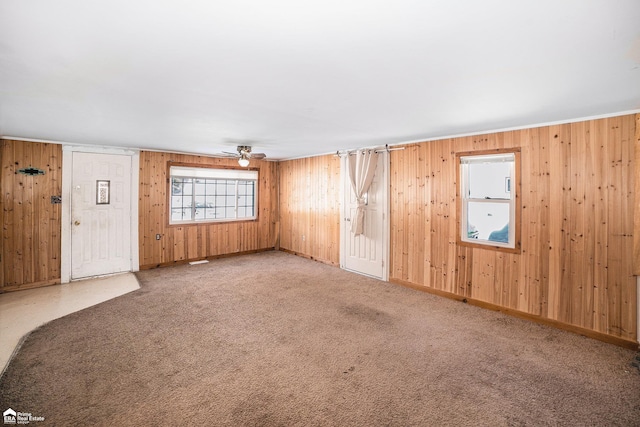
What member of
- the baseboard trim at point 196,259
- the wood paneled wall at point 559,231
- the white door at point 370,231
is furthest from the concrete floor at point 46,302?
the wood paneled wall at point 559,231

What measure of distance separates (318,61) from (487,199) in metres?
3.25

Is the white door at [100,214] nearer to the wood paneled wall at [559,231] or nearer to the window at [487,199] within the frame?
the wood paneled wall at [559,231]

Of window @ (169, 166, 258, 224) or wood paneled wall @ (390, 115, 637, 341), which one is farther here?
window @ (169, 166, 258, 224)

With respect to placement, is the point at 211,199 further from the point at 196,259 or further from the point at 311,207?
the point at 311,207

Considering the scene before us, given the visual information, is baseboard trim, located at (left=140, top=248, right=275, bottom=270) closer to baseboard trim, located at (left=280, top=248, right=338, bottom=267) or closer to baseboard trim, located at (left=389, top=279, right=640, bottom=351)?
baseboard trim, located at (left=280, top=248, right=338, bottom=267)

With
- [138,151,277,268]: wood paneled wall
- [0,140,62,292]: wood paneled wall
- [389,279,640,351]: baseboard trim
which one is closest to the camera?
[389,279,640,351]: baseboard trim

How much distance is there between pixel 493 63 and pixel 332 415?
261 cm

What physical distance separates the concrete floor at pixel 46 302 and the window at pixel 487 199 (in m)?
5.22

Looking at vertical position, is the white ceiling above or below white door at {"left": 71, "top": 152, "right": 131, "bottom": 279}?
above

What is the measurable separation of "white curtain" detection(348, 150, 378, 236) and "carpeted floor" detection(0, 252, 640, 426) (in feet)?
5.74

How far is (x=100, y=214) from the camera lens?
5.45m

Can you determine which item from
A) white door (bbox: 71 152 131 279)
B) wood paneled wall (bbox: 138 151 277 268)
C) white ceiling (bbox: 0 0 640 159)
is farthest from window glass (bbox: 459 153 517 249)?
white door (bbox: 71 152 131 279)

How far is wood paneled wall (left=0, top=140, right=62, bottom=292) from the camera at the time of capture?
15.2 ft

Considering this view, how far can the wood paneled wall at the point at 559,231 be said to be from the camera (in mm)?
3119
